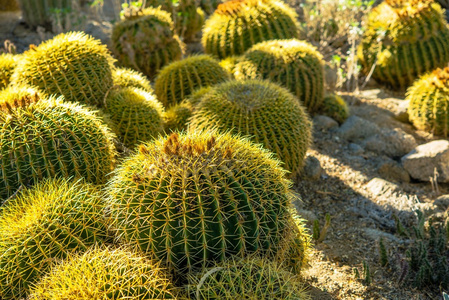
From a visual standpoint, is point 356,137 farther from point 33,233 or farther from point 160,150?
point 33,233

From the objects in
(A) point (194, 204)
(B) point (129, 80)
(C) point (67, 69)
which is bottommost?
(B) point (129, 80)

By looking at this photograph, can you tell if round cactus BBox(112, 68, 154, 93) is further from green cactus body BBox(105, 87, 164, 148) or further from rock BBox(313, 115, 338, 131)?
rock BBox(313, 115, 338, 131)

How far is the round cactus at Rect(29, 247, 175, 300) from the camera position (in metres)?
1.86

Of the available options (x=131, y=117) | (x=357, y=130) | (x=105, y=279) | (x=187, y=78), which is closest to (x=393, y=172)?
(x=357, y=130)

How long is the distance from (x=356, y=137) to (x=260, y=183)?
119 inches

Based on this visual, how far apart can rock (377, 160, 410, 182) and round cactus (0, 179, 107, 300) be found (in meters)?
2.90

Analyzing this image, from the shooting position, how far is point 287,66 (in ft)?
15.5

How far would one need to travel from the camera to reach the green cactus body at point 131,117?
3557 millimetres

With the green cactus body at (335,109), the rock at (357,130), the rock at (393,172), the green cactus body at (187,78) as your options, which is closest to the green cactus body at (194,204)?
the green cactus body at (187,78)

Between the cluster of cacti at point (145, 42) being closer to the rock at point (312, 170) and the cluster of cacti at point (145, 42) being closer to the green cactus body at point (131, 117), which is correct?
the green cactus body at point (131, 117)

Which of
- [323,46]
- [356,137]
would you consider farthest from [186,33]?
[356,137]

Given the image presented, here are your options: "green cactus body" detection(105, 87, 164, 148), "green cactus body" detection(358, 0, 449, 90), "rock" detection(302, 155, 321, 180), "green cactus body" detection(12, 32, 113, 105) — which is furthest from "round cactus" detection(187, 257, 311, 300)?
"green cactus body" detection(358, 0, 449, 90)

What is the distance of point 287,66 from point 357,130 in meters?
1.00

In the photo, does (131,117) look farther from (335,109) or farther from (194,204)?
(335,109)
